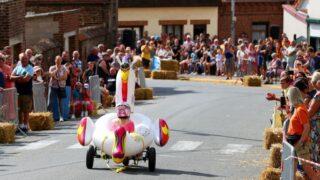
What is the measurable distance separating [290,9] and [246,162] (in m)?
36.7

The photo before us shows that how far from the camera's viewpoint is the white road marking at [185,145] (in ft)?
67.8

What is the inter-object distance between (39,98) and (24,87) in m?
1.93

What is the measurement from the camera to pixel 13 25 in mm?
32594

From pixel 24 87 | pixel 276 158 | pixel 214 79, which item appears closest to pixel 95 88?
pixel 24 87

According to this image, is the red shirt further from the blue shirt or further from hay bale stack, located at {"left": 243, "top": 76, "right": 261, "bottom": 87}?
hay bale stack, located at {"left": 243, "top": 76, "right": 261, "bottom": 87}

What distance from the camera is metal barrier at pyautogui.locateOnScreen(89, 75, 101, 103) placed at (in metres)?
29.2

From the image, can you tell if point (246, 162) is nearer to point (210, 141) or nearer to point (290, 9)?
point (210, 141)

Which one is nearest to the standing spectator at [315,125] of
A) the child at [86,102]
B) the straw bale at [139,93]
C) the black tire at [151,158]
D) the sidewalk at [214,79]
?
the black tire at [151,158]

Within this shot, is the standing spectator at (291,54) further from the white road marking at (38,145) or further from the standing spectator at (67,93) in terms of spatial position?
the white road marking at (38,145)

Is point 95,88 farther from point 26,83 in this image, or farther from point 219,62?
point 219,62

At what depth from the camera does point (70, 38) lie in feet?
136

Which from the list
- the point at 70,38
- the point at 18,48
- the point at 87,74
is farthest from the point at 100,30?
the point at 87,74

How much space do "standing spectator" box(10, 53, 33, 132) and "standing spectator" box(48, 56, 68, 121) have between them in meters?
2.34

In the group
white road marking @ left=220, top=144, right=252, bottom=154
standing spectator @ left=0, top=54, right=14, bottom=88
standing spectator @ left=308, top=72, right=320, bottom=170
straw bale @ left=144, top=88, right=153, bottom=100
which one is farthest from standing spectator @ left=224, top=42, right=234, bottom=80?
standing spectator @ left=308, top=72, right=320, bottom=170
